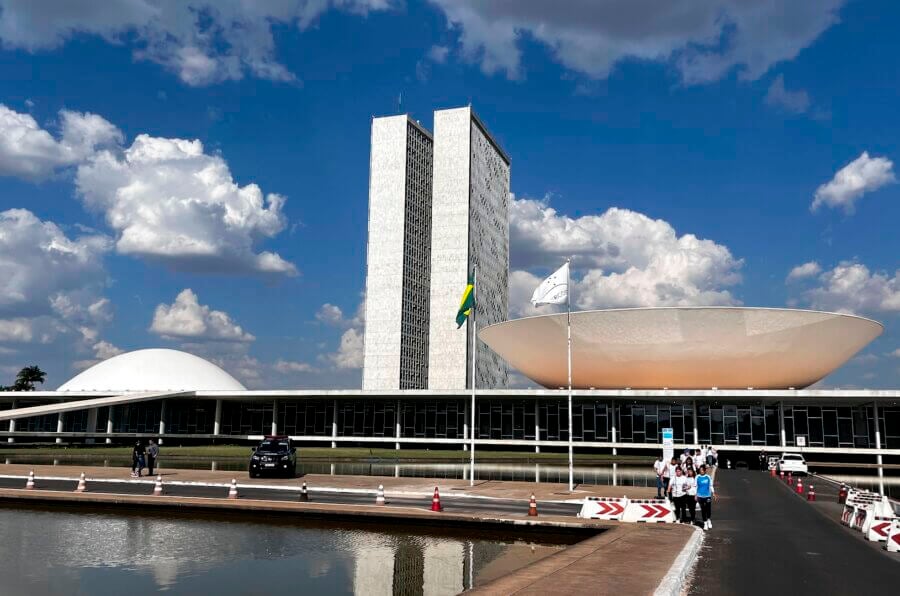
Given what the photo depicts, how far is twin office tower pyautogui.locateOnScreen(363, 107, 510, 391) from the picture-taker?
133625 mm

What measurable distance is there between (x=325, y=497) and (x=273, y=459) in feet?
28.9

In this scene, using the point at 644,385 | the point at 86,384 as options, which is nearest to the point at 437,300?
the point at 86,384

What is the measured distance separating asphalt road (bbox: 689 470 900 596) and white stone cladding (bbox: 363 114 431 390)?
11061cm

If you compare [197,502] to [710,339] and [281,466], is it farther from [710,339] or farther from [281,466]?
[710,339]

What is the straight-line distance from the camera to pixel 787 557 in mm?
15195

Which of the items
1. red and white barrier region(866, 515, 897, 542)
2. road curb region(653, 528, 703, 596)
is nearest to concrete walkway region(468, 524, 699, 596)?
road curb region(653, 528, 703, 596)

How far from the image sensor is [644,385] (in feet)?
209

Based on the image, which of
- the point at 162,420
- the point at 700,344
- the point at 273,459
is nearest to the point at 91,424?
the point at 162,420

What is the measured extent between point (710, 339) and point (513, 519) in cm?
4315

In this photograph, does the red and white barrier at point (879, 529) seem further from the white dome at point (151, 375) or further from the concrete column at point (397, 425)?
the white dome at point (151, 375)

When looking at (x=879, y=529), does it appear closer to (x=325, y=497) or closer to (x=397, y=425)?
(x=325, y=497)

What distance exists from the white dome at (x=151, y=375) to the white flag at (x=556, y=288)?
72.6 m

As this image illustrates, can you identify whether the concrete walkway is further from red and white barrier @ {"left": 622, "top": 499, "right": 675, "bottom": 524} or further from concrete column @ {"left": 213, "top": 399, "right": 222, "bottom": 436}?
concrete column @ {"left": 213, "top": 399, "right": 222, "bottom": 436}

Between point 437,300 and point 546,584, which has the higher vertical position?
point 437,300
